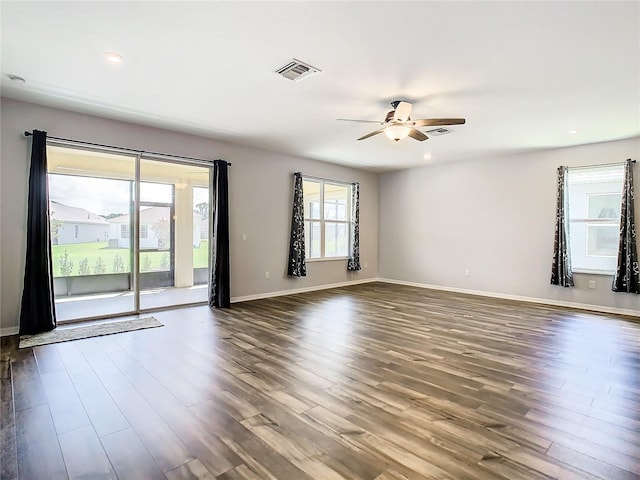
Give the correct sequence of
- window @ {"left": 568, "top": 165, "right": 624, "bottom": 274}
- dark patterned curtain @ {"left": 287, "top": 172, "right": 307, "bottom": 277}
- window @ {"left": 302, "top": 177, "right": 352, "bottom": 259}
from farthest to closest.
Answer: window @ {"left": 302, "top": 177, "right": 352, "bottom": 259}
dark patterned curtain @ {"left": 287, "top": 172, "right": 307, "bottom": 277}
window @ {"left": 568, "top": 165, "right": 624, "bottom": 274}

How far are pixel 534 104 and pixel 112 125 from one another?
5.20 m

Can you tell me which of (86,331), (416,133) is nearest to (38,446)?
(86,331)

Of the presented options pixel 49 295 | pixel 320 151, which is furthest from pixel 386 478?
pixel 320 151

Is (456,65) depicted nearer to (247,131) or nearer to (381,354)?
(381,354)

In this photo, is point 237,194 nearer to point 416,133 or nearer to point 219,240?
point 219,240

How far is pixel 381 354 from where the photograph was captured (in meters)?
3.37

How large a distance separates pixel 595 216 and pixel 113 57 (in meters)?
6.94

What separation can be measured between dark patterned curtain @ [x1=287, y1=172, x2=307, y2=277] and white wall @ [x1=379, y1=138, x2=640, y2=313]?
8.53 feet

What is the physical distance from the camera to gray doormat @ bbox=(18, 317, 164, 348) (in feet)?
12.1

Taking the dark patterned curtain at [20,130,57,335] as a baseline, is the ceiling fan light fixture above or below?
above

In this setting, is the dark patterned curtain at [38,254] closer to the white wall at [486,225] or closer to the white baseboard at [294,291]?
the white baseboard at [294,291]

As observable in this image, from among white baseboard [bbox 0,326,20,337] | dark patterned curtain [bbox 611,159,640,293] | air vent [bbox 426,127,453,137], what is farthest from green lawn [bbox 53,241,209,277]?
dark patterned curtain [bbox 611,159,640,293]

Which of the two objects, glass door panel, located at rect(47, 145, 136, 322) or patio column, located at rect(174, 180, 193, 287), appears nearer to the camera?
glass door panel, located at rect(47, 145, 136, 322)

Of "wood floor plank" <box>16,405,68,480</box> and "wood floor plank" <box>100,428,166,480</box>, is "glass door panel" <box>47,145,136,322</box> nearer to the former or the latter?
"wood floor plank" <box>16,405,68,480</box>
